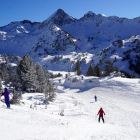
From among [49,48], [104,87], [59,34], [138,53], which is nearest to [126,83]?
[104,87]

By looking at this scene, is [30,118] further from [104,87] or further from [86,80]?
[86,80]

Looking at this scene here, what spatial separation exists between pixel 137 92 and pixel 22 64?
23.8 m

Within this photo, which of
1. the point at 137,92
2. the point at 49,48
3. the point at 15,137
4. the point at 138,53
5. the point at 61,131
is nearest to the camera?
the point at 15,137

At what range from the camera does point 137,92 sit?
27938 millimetres

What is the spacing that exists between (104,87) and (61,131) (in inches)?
1154

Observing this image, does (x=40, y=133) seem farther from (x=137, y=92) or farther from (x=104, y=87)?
(x=104, y=87)

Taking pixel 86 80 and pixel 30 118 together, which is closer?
pixel 30 118

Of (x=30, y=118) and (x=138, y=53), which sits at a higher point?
(x=138, y=53)

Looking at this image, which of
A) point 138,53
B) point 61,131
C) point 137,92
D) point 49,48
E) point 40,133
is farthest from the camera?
point 49,48

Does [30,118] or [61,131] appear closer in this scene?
[61,131]

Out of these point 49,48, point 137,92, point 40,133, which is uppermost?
point 49,48

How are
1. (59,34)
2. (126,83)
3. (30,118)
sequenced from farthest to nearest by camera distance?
1. (59,34)
2. (126,83)
3. (30,118)

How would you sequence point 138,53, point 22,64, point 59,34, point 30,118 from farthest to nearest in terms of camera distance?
point 59,34, point 138,53, point 22,64, point 30,118

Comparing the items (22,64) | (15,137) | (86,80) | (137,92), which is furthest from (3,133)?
(86,80)
